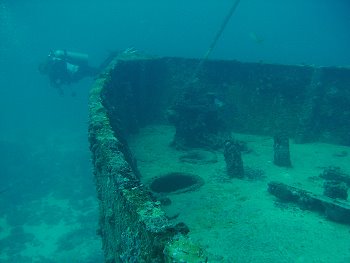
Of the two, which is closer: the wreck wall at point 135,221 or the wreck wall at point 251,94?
the wreck wall at point 135,221

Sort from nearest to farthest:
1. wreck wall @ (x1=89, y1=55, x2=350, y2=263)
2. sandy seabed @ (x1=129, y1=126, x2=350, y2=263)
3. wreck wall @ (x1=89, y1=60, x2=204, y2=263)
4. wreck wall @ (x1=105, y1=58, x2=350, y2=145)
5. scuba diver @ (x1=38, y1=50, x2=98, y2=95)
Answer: wreck wall @ (x1=89, y1=60, x2=204, y2=263), sandy seabed @ (x1=129, y1=126, x2=350, y2=263), wreck wall @ (x1=89, y1=55, x2=350, y2=263), wreck wall @ (x1=105, y1=58, x2=350, y2=145), scuba diver @ (x1=38, y1=50, x2=98, y2=95)

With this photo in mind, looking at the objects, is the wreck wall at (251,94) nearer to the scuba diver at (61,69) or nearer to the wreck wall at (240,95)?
the wreck wall at (240,95)

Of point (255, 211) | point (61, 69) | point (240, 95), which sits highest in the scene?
point (61, 69)

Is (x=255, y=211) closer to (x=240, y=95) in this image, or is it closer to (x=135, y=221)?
(x=135, y=221)

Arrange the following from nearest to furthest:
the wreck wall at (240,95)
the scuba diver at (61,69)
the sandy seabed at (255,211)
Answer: the sandy seabed at (255,211), the wreck wall at (240,95), the scuba diver at (61,69)

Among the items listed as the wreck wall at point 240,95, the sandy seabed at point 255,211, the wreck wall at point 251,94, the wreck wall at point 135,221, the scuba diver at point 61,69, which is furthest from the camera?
the scuba diver at point 61,69

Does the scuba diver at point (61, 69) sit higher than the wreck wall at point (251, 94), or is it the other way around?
the scuba diver at point (61, 69)

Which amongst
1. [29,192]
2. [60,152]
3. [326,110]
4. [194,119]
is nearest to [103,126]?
[194,119]

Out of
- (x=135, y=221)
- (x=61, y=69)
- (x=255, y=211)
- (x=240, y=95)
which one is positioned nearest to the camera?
(x=135, y=221)

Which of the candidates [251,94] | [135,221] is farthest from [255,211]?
[251,94]

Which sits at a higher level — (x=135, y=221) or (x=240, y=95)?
(x=240, y=95)

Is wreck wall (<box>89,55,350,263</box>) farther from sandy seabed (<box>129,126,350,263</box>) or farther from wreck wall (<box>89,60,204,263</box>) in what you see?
wreck wall (<box>89,60,204,263</box>)

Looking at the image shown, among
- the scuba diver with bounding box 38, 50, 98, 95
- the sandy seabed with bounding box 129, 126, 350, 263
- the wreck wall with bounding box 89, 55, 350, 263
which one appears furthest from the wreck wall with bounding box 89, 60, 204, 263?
the scuba diver with bounding box 38, 50, 98, 95

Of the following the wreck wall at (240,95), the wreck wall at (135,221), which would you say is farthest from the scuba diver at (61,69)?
the wreck wall at (135,221)
